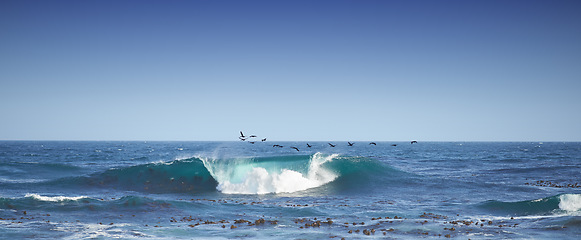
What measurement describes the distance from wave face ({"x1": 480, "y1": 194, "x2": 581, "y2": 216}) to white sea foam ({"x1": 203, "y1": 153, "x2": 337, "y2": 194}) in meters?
13.4

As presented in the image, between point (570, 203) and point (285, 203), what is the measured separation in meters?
15.1

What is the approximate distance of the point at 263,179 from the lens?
30.5 metres

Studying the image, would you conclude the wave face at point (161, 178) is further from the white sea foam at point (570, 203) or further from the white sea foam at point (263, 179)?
the white sea foam at point (570, 203)

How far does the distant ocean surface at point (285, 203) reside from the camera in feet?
51.9

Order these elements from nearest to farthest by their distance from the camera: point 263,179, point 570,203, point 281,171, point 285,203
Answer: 1. point 570,203
2. point 285,203
3. point 263,179
4. point 281,171

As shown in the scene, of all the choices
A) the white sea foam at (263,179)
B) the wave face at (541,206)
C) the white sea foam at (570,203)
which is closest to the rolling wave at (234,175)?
the white sea foam at (263,179)

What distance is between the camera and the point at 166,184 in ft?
105

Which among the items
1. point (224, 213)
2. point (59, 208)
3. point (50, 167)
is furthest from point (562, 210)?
point (50, 167)

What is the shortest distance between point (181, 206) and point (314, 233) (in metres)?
8.65

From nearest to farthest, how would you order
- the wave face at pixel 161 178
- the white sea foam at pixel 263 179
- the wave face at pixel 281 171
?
1. the white sea foam at pixel 263 179
2. the wave face at pixel 281 171
3. the wave face at pixel 161 178

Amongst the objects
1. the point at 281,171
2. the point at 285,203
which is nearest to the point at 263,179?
the point at 281,171

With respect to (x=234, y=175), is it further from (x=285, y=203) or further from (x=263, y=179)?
(x=285, y=203)

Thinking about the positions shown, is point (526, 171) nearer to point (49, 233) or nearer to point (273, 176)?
point (273, 176)

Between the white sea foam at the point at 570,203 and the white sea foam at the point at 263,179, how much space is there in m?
16.3
